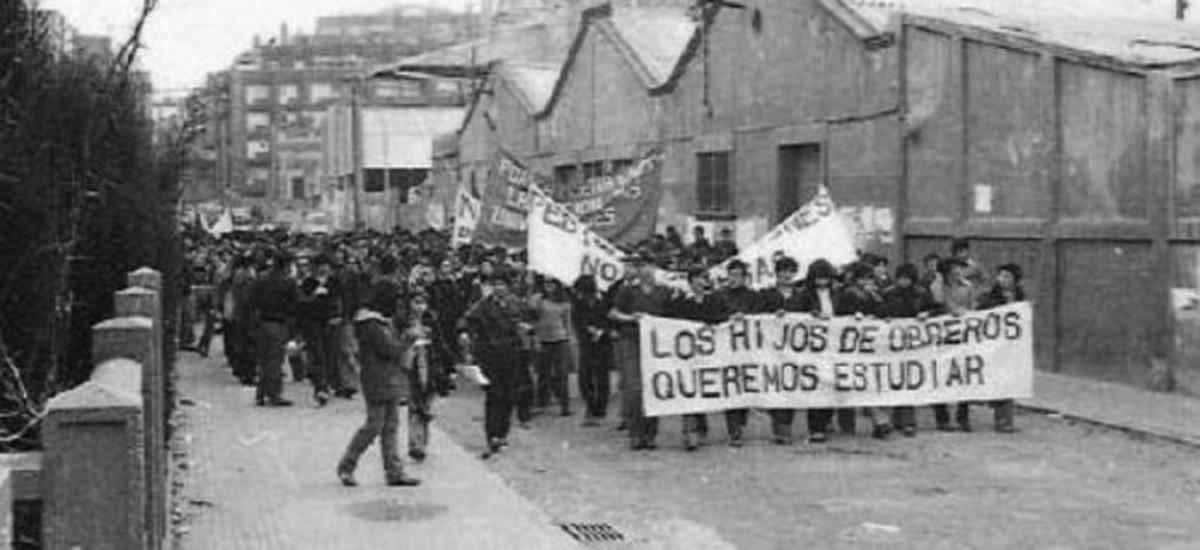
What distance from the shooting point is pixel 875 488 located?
12492mm

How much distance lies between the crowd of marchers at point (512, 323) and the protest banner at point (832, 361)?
17 centimetres

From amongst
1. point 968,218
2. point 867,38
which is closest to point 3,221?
point 968,218

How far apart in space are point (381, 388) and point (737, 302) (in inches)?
170

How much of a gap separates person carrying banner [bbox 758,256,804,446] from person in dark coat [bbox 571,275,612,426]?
172cm

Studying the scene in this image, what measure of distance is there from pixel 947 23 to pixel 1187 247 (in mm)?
5926

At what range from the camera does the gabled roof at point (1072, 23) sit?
20.4 metres

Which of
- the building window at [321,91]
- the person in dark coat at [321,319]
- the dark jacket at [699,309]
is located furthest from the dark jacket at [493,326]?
the building window at [321,91]

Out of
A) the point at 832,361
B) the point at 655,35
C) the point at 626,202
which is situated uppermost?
the point at 655,35

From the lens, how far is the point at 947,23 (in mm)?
22750

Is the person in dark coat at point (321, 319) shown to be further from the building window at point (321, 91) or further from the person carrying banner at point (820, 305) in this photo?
the building window at point (321, 91)

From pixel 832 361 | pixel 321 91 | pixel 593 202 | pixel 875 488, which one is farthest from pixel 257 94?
pixel 875 488

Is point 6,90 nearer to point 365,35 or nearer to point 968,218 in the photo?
point 968,218

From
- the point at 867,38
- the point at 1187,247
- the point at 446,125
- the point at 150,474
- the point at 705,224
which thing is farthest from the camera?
the point at 446,125

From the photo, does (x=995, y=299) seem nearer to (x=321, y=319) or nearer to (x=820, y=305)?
(x=820, y=305)
